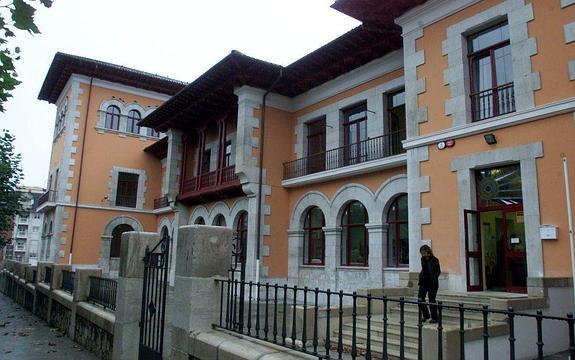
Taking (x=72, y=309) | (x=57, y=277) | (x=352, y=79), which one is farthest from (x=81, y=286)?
(x=352, y=79)

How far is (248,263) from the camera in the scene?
1570 centimetres

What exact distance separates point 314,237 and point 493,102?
313 inches

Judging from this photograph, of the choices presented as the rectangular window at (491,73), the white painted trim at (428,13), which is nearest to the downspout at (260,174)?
the white painted trim at (428,13)

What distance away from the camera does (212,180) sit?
1925cm

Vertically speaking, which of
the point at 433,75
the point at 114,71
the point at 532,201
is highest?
the point at 114,71

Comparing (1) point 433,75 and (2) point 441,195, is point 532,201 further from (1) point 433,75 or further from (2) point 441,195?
(1) point 433,75

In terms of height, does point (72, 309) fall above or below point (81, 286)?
below

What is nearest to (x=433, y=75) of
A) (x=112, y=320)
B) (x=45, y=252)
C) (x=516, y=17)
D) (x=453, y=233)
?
(x=516, y=17)

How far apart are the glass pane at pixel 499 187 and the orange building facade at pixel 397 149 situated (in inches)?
1.2

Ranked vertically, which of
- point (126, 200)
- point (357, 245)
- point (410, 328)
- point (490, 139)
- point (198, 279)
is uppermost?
point (126, 200)

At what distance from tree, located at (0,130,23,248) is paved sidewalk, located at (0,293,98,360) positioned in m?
3.50

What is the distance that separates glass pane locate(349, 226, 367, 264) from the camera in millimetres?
13906

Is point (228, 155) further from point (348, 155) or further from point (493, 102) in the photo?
point (493, 102)

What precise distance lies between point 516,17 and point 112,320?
9740mm
